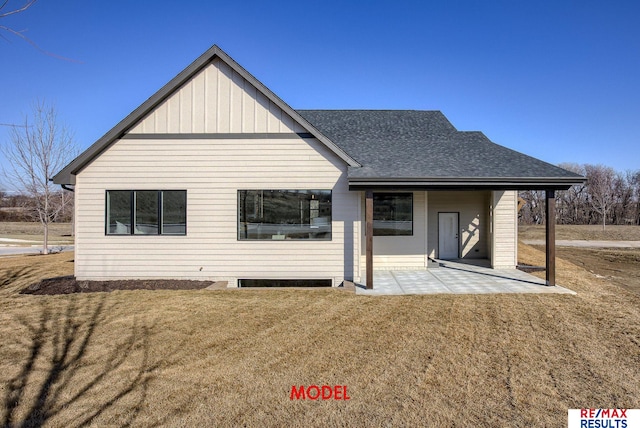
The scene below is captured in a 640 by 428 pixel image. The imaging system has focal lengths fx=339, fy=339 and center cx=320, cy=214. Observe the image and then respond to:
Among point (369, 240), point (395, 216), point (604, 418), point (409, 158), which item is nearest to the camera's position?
point (604, 418)

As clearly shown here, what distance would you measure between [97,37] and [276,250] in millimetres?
7741

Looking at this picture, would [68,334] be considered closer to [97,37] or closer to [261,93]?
[261,93]

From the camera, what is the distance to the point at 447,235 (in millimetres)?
13547

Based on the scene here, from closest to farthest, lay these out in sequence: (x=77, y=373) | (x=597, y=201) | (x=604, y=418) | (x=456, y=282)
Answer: (x=604, y=418)
(x=77, y=373)
(x=456, y=282)
(x=597, y=201)

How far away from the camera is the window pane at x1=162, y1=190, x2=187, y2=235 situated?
9672mm

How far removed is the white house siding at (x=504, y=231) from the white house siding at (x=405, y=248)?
2.60m

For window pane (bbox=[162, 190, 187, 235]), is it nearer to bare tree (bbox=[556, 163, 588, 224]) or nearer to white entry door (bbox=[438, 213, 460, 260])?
white entry door (bbox=[438, 213, 460, 260])

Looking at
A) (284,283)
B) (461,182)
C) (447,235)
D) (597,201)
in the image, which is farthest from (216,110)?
(597,201)

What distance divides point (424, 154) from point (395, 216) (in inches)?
88.3

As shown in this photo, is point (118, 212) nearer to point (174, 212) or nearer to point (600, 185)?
point (174, 212)

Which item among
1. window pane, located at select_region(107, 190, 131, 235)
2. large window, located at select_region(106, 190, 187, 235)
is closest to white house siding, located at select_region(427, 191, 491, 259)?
large window, located at select_region(106, 190, 187, 235)

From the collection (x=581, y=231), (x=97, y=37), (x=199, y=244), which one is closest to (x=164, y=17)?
(x=97, y=37)

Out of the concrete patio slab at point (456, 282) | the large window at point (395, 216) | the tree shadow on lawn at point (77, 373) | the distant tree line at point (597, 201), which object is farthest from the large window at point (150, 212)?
the distant tree line at point (597, 201)

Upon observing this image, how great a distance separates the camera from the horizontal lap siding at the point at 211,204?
961 cm
